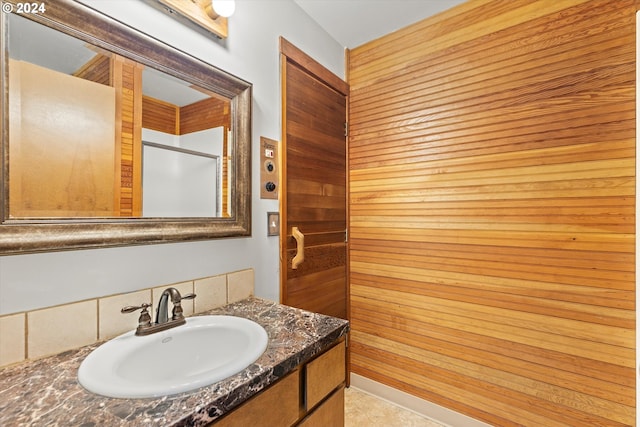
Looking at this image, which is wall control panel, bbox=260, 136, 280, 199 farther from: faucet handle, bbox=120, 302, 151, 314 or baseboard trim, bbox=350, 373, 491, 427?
baseboard trim, bbox=350, 373, 491, 427

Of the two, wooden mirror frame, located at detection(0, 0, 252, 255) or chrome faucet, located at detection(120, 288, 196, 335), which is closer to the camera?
wooden mirror frame, located at detection(0, 0, 252, 255)

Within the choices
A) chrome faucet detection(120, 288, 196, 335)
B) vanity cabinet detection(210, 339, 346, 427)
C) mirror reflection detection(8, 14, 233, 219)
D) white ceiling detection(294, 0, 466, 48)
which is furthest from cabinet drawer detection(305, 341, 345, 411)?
white ceiling detection(294, 0, 466, 48)

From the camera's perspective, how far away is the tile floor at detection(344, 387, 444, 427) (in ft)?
5.77

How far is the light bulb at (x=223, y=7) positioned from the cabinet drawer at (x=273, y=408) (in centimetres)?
142

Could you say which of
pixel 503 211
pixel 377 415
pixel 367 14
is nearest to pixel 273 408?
pixel 377 415

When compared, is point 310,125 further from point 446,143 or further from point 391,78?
point 446,143

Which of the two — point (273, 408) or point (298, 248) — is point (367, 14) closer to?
point (298, 248)

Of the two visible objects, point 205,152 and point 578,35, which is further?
point 578,35

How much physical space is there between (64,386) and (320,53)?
2.06 m

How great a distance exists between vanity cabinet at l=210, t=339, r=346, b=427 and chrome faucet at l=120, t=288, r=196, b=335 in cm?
46

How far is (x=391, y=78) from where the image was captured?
1979mm

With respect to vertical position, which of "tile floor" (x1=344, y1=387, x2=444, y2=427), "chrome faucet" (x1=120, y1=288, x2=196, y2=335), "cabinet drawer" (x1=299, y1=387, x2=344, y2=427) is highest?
"chrome faucet" (x1=120, y1=288, x2=196, y2=335)

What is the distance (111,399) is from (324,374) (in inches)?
23.5

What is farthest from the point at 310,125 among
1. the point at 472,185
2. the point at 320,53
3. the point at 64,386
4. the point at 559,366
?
the point at 559,366
